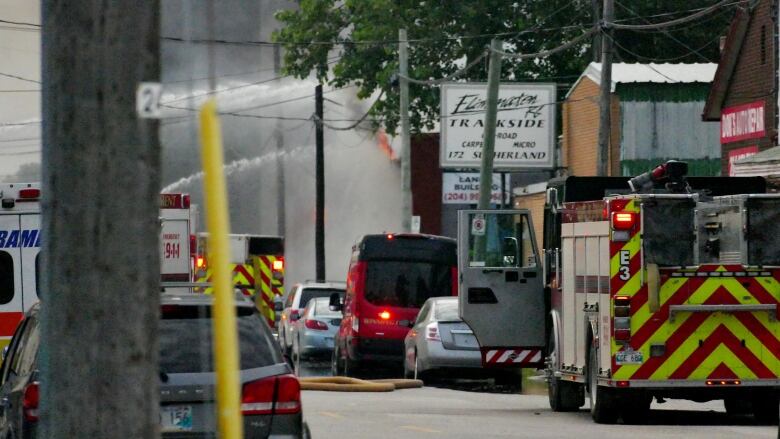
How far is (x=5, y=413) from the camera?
Answer: 9.97 meters

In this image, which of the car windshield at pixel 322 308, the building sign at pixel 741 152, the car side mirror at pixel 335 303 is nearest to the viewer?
the car side mirror at pixel 335 303

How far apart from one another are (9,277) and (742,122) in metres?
22.8

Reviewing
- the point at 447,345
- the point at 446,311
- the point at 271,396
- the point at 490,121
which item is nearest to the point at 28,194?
the point at 447,345

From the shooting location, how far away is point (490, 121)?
3353 centimetres

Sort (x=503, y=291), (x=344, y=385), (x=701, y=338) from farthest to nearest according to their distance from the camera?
(x=344, y=385), (x=503, y=291), (x=701, y=338)

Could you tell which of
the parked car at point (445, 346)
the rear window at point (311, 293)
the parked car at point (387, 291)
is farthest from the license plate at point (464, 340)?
the rear window at point (311, 293)

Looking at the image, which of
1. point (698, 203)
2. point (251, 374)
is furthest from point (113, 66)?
A: point (698, 203)

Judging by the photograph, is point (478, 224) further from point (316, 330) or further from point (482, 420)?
point (316, 330)

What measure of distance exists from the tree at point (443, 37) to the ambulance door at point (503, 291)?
32.1 meters

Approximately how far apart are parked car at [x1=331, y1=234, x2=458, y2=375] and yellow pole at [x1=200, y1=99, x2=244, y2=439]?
23659 mm

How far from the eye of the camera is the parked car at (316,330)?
106 feet

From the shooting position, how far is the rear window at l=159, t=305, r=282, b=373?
29.6 ft

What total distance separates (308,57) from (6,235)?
36.3m

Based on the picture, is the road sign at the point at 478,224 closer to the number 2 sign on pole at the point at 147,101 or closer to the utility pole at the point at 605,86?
the utility pole at the point at 605,86
